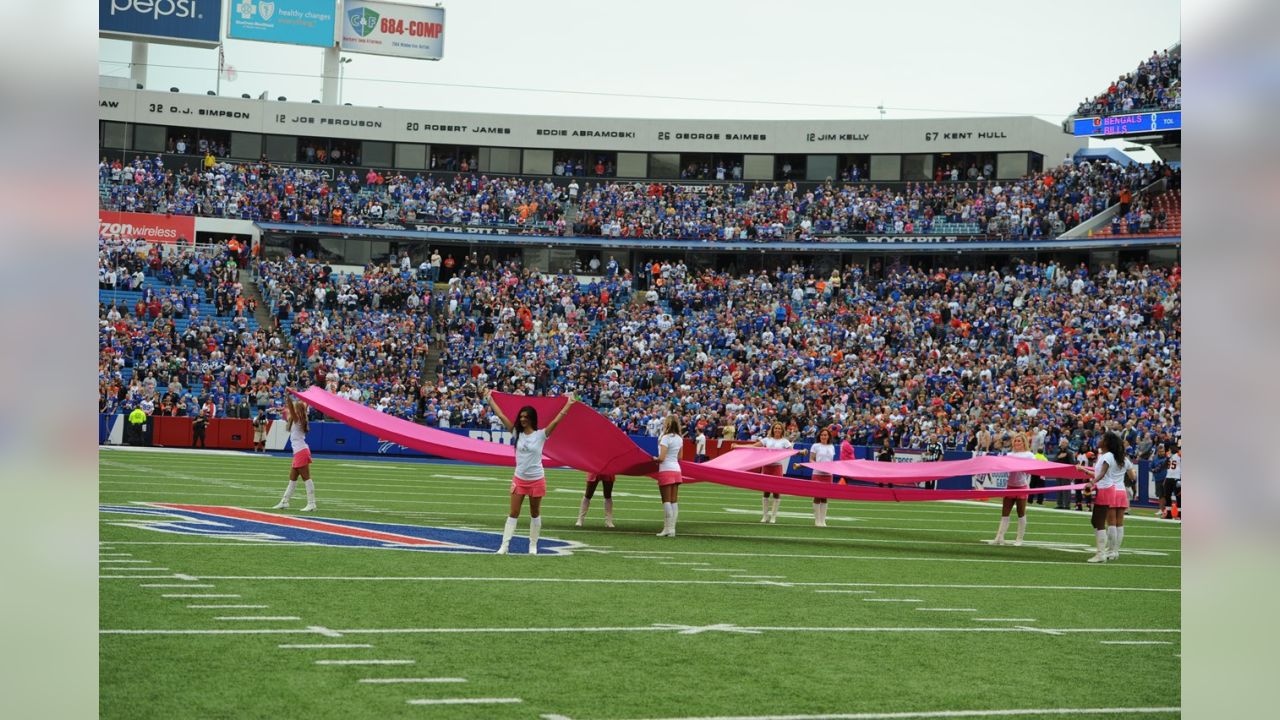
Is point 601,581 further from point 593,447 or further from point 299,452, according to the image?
point 299,452

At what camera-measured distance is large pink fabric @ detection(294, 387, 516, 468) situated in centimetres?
1698

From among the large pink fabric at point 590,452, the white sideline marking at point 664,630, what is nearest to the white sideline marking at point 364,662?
the white sideline marking at point 664,630

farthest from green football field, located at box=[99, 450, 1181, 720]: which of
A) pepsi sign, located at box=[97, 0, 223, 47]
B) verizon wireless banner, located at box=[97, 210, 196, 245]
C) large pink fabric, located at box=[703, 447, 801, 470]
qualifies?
pepsi sign, located at box=[97, 0, 223, 47]

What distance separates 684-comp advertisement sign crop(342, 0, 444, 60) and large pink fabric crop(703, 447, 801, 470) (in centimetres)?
4007

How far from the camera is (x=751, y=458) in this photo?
64.7ft

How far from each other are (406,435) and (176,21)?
39.0m

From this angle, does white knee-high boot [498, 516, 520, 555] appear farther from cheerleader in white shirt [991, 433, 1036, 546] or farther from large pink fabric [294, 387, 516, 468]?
cheerleader in white shirt [991, 433, 1036, 546]

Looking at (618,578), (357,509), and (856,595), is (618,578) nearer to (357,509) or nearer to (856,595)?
(856,595)

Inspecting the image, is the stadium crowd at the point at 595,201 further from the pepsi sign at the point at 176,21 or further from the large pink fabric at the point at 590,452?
the large pink fabric at the point at 590,452

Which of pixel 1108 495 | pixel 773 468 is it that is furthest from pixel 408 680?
pixel 773 468

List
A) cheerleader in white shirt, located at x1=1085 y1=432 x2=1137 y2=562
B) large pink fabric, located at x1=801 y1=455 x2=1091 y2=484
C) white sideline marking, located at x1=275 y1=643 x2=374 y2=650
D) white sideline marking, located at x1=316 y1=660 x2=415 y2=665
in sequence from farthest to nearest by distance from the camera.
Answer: large pink fabric, located at x1=801 y1=455 x2=1091 y2=484 → cheerleader in white shirt, located at x1=1085 y1=432 x2=1137 y2=562 → white sideline marking, located at x1=275 y1=643 x2=374 y2=650 → white sideline marking, located at x1=316 y1=660 x2=415 y2=665

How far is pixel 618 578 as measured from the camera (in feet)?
38.8

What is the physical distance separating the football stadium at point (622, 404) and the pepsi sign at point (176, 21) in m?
0.16
